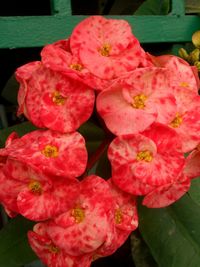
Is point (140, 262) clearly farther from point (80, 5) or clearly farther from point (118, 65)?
point (80, 5)

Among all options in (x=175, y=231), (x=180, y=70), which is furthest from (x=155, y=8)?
(x=175, y=231)

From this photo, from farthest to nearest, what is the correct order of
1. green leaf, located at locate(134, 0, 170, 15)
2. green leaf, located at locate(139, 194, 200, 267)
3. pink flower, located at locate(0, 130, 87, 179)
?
green leaf, located at locate(134, 0, 170, 15) < green leaf, located at locate(139, 194, 200, 267) < pink flower, located at locate(0, 130, 87, 179)

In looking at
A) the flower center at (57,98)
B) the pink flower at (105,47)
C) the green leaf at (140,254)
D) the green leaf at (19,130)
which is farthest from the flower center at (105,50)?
the green leaf at (140,254)

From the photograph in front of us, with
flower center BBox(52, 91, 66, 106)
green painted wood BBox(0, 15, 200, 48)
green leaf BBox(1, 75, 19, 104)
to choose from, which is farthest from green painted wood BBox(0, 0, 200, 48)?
flower center BBox(52, 91, 66, 106)

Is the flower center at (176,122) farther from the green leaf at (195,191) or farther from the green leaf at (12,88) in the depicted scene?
the green leaf at (12,88)

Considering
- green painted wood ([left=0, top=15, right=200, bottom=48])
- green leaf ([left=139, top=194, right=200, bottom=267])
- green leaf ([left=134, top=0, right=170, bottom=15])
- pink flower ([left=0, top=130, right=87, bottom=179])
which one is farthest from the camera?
green leaf ([left=134, top=0, right=170, bottom=15])

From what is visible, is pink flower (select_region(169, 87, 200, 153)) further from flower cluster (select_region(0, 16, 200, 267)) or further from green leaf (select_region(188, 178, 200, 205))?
green leaf (select_region(188, 178, 200, 205))

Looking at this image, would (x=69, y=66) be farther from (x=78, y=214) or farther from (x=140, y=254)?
(x=140, y=254)

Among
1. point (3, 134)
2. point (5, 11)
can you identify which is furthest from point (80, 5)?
point (3, 134)
